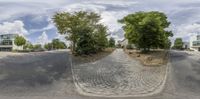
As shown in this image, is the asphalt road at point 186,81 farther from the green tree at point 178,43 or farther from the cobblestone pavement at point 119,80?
the green tree at point 178,43

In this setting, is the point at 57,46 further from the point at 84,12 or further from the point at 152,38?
the point at 152,38

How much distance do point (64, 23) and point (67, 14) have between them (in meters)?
1.22

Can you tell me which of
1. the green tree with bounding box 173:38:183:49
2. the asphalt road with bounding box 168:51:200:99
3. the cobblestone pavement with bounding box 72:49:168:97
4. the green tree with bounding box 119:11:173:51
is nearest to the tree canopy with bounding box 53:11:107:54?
the green tree with bounding box 119:11:173:51

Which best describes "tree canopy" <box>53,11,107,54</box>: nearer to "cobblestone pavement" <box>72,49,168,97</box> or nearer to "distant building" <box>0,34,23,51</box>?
"cobblestone pavement" <box>72,49,168,97</box>

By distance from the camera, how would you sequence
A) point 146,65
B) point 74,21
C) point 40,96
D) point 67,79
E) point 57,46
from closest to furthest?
point 40,96
point 67,79
point 146,65
point 74,21
point 57,46

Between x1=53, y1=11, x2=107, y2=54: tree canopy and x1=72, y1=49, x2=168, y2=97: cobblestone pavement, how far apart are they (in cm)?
882

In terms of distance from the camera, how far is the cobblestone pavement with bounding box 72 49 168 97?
1499cm

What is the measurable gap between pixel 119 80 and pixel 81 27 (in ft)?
57.3

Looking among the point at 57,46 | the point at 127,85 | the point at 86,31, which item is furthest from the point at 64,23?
the point at 57,46

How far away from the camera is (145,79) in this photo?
715 inches

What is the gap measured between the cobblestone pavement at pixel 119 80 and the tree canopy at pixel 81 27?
347 inches

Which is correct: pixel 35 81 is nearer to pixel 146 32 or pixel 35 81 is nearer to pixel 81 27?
pixel 146 32

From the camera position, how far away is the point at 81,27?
3425 cm

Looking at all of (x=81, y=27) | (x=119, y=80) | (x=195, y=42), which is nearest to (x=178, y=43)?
(x=195, y=42)
